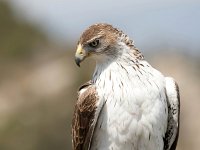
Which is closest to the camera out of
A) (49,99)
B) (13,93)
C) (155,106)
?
(155,106)

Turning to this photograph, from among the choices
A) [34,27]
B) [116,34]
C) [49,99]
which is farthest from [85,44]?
[34,27]

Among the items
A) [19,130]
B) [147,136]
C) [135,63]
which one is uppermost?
[135,63]

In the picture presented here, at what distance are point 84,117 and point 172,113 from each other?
45.5 inches

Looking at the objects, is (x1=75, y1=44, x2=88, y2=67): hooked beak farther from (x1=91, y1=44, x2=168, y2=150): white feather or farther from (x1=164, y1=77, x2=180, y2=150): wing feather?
(x1=164, y1=77, x2=180, y2=150): wing feather

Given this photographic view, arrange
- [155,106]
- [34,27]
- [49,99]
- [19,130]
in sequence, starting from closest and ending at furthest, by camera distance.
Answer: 1. [155,106]
2. [19,130]
3. [49,99]
4. [34,27]

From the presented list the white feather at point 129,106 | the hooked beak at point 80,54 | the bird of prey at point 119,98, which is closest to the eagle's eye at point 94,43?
the bird of prey at point 119,98

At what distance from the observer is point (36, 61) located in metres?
41.6

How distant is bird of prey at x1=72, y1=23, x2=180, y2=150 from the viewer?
11.6 meters

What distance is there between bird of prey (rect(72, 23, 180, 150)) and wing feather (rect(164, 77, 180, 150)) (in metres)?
0.01

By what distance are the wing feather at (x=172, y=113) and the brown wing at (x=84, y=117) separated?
0.99m

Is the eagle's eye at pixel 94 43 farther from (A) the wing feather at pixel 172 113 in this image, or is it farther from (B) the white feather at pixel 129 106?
(A) the wing feather at pixel 172 113

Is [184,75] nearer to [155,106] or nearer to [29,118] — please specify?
[29,118]

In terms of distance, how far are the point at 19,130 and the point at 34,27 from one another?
57.3ft

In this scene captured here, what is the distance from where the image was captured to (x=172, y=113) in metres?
12.1
